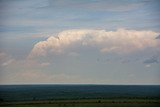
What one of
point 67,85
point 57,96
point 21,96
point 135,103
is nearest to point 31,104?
point 21,96

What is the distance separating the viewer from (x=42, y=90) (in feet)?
9.23

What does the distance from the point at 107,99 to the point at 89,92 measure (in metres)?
0.26

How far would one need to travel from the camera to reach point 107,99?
2926mm

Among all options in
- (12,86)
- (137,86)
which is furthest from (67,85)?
(137,86)

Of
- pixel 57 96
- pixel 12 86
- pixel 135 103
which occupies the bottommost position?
pixel 135 103

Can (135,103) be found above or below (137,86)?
below

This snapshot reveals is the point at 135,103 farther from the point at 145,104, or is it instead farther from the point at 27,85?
the point at 27,85

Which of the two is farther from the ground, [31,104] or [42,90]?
[42,90]

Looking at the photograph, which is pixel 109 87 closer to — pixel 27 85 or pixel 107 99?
pixel 107 99

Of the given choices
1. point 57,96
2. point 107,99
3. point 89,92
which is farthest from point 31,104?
point 107,99

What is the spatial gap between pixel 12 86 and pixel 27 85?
7.6 inches

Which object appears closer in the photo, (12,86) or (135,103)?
(12,86)

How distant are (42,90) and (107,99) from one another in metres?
0.85

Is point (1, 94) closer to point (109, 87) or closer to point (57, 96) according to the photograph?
point (57, 96)
